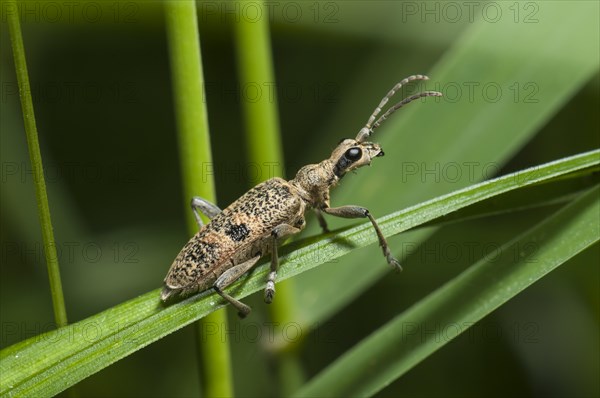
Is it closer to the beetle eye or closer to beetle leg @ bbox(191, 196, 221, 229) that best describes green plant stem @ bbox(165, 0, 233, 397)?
beetle leg @ bbox(191, 196, 221, 229)

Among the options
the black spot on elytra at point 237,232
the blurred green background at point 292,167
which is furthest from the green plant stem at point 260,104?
the black spot on elytra at point 237,232

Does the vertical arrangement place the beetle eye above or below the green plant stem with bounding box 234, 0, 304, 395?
below

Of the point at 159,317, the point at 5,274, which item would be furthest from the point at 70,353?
the point at 5,274

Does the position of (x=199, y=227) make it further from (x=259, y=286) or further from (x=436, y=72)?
(x=436, y=72)

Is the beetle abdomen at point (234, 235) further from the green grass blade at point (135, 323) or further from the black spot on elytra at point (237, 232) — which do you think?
the green grass blade at point (135, 323)

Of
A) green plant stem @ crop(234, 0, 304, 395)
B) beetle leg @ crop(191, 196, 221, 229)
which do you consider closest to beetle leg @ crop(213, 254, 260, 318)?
green plant stem @ crop(234, 0, 304, 395)

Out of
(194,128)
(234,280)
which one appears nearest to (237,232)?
(234,280)

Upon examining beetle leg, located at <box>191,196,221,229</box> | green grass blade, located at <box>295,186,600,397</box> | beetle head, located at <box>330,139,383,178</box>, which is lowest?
green grass blade, located at <box>295,186,600,397</box>
